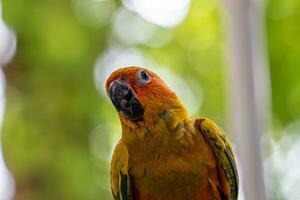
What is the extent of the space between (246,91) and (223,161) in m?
0.60

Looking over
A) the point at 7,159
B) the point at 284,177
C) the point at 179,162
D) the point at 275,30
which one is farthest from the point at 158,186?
the point at 275,30

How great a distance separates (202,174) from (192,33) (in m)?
2.16

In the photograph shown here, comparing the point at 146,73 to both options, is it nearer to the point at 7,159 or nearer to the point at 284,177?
the point at 7,159

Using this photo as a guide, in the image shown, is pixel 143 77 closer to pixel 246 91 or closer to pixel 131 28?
pixel 246 91

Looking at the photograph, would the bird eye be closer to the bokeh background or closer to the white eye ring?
the white eye ring

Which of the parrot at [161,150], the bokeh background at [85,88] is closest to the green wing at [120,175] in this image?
the parrot at [161,150]

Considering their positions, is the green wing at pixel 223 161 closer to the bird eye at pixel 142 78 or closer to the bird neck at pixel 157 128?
the bird neck at pixel 157 128

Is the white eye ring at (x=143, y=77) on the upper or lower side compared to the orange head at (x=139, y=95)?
upper

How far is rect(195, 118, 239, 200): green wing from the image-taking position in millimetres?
1395

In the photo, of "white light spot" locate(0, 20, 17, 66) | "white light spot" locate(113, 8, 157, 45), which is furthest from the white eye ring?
"white light spot" locate(113, 8, 157, 45)

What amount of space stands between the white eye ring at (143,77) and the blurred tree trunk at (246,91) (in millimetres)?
612

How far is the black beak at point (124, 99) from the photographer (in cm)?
131

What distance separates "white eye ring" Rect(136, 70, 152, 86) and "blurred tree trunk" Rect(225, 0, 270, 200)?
2.01 feet

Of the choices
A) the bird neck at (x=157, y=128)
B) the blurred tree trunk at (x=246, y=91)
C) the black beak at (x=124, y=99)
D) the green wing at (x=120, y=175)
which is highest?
the blurred tree trunk at (x=246, y=91)
